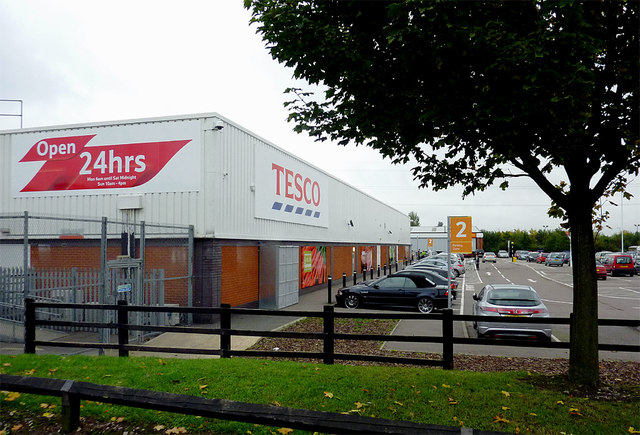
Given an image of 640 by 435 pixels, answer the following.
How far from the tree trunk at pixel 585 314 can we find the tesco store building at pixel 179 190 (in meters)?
10.8

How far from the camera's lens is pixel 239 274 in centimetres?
1669

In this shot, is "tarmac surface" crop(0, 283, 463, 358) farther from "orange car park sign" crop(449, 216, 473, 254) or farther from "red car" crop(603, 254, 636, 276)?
"red car" crop(603, 254, 636, 276)

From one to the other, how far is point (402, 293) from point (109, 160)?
452 inches

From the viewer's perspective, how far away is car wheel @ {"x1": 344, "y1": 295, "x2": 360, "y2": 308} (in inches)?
704

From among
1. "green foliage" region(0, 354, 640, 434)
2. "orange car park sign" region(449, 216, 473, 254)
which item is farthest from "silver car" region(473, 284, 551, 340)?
"green foliage" region(0, 354, 640, 434)

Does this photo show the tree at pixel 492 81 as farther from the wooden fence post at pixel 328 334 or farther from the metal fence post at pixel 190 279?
the metal fence post at pixel 190 279

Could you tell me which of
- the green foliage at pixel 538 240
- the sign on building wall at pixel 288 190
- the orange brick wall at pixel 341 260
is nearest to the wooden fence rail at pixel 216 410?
the sign on building wall at pixel 288 190

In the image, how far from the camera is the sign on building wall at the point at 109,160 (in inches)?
588

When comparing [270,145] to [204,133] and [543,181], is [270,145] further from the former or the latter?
[543,181]

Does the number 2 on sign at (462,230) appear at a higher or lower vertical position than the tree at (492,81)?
lower

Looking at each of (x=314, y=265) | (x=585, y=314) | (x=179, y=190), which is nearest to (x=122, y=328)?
(x=585, y=314)

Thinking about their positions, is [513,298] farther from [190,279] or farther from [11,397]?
[11,397]

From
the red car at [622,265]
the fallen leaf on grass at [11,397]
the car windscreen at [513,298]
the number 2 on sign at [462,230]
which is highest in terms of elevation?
the number 2 on sign at [462,230]

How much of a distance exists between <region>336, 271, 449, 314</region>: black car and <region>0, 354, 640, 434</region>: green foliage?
10.3m
